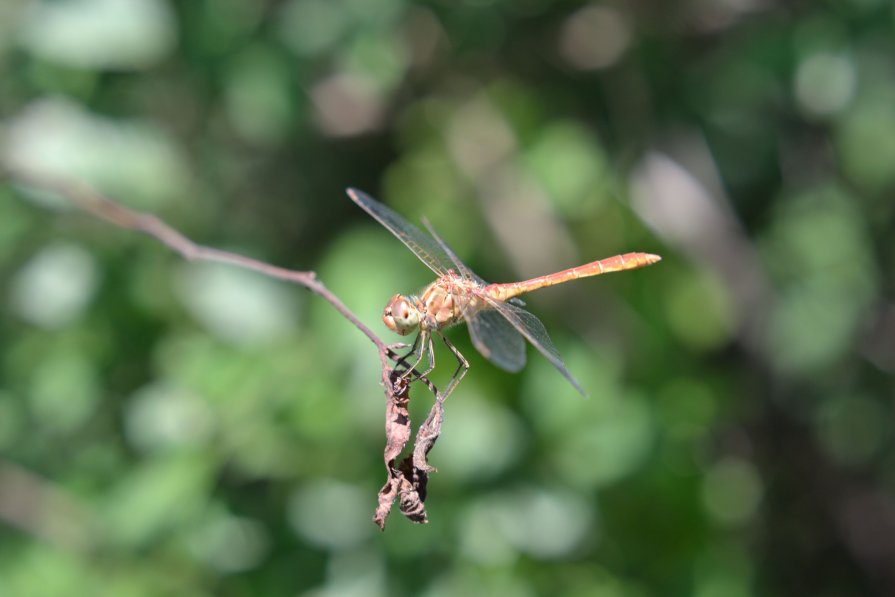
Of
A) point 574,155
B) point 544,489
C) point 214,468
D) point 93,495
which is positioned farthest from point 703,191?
point 93,495

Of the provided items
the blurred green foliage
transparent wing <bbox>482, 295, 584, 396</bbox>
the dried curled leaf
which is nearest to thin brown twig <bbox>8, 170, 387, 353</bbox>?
the dried curled leaf

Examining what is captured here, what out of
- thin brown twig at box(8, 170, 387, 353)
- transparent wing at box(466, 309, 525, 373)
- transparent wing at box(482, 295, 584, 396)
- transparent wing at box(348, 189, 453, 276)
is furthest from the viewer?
transparent wing at box(348, 189, 453, 276)

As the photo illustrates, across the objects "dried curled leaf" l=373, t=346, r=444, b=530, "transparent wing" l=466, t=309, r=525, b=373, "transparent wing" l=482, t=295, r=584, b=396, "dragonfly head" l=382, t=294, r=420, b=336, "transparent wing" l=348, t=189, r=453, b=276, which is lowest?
"dried curled leaf" l=373, t=346, r=444, b=530

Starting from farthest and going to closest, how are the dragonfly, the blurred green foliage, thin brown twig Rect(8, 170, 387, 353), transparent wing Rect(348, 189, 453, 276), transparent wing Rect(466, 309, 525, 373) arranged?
the blurred green foliage
transparent wing Rect(348, 189, 453, 276)
the dragonfly
transparent wing Rect(466, 309, 525, 373)
thin brown twig Rect(8, 170, 387, 353)

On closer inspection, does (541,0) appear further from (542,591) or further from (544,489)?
(542,591)

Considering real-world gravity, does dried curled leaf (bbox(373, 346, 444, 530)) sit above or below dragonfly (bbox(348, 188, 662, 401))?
below

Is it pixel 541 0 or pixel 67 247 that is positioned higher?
pixel 541 0

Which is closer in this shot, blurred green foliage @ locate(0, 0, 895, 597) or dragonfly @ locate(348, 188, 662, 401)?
dragonfly @ locate(348, 188, 662, 401)

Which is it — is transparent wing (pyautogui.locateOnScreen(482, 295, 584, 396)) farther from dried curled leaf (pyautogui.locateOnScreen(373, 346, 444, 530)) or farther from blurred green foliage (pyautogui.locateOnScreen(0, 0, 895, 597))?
dried curled leaf (pyautogui.locateOnScreen(373, 346, 444, 530))
